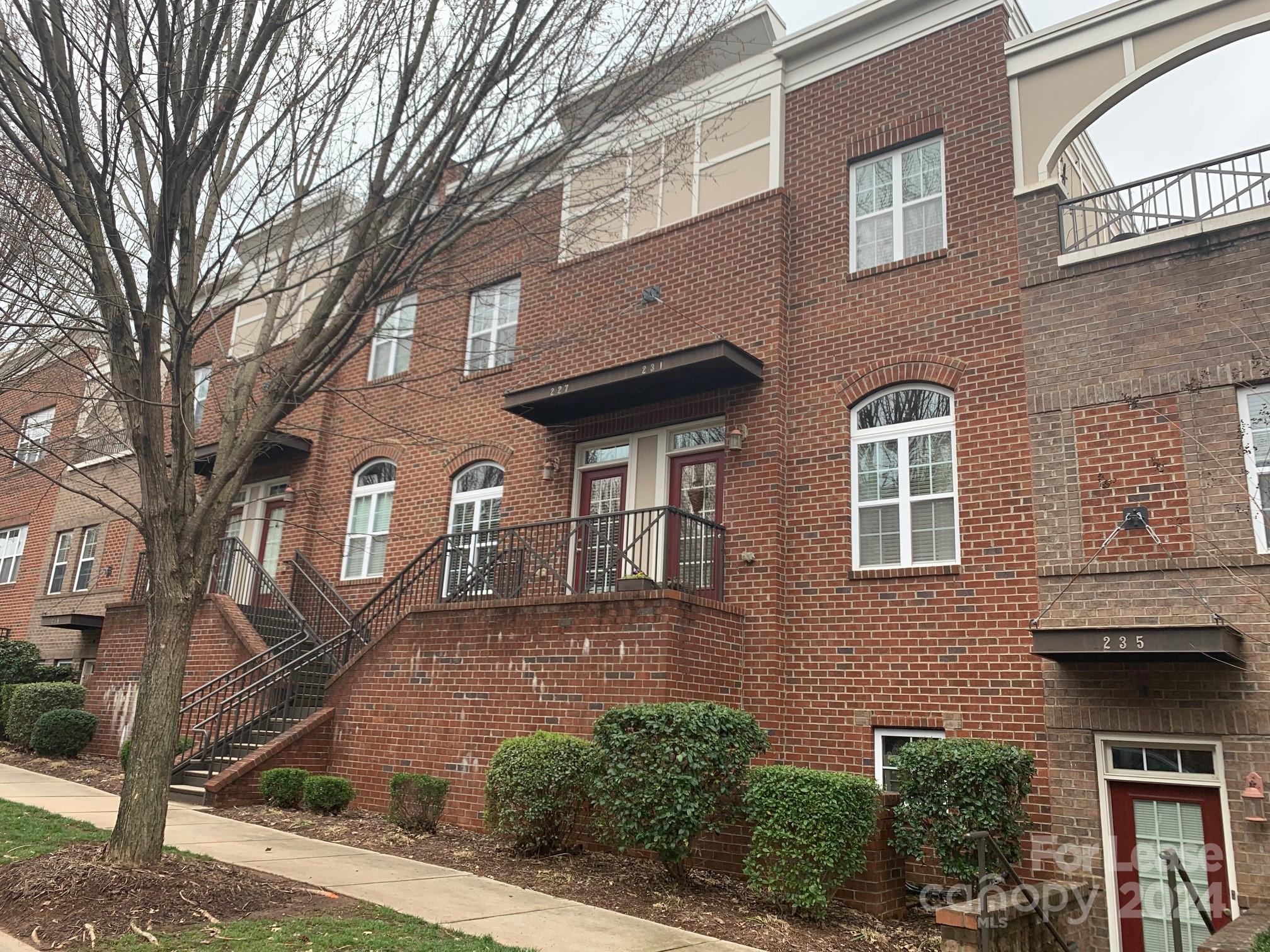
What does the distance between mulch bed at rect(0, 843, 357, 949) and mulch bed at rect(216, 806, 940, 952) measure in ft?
6.71

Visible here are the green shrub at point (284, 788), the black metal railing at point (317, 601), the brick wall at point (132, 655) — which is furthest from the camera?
the black metal railing at point (317, 601)

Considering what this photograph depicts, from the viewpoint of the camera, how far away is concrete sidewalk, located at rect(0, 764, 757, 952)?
6.59 meters

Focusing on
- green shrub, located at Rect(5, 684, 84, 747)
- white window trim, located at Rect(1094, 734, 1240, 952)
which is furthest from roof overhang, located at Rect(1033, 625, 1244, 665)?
green shrub, located at Rect(5, 684, 84, 747)

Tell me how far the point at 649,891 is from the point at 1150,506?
231 inches

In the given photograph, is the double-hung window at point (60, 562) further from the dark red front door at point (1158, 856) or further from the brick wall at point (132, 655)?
the dark red front door at point (1158, 856)

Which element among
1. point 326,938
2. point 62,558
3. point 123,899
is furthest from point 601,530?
point 62,558

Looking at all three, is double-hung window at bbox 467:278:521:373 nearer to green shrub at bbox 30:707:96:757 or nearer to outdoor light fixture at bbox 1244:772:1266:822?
green shrub at bbox 30:707:96:757

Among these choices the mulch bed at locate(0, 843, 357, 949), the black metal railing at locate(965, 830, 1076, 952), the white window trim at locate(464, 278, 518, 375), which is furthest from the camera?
the white window trim at locate(464, 278, 518, 375)

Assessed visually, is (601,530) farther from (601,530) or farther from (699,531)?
(699,531)

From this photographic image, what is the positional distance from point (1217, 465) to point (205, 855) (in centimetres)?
959

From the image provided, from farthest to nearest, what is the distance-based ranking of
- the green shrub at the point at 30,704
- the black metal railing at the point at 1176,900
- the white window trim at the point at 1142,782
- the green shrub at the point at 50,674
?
1. the green shrub at the point at 50,674
2. the green shrub at the point at 30,704
3. the white window trim at the point at 1142,782
4. the black metal railing at the point at 1176,900

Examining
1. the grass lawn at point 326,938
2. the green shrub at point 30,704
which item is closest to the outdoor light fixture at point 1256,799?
the grass lawn at point 326,938

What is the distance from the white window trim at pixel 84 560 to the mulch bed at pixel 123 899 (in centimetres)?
1596

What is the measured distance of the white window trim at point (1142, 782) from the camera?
26.5ft
